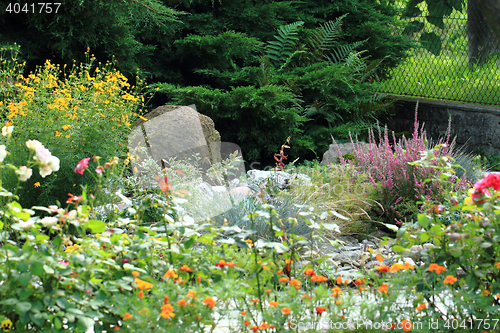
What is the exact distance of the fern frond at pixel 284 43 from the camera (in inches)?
237

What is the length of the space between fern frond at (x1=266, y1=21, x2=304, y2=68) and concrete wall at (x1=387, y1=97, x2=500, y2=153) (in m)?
1.94

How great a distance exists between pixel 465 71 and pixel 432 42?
0.76 metres

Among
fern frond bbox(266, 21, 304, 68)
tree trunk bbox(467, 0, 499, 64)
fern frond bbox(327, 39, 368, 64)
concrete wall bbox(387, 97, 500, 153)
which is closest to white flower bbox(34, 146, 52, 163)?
fern frond bbox(266, 21, 304, 68)

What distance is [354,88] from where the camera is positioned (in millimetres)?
5766

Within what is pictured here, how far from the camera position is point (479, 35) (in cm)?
616

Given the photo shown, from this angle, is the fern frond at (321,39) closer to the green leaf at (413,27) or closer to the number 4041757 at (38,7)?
the green leaf at (413,27)

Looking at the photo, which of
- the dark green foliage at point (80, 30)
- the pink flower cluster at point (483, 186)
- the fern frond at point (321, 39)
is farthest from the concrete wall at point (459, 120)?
the pink flower cluster at point (483, 186)

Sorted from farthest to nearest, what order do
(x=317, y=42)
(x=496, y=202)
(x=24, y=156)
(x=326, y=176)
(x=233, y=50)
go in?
(x=317, y=42), (x=233, y=50), (x=326, y=176), (x=24, y=156), (x=496, y=202)

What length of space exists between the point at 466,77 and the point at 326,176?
12.8 ft

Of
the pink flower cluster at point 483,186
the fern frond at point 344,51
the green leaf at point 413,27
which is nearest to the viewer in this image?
the pink flower cluster at point 483,186

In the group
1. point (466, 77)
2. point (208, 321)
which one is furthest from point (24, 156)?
point (466, 77)

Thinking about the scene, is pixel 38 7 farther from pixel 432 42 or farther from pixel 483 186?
pixel 432 42

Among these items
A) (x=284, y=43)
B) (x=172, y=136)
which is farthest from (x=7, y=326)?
(x=284, y=43)

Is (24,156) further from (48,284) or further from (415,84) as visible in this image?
(415,84)
